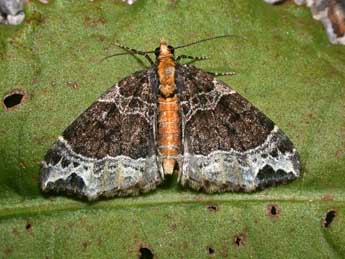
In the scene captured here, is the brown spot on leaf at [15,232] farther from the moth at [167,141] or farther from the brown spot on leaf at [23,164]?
the brown spot on leaf at [23,164]

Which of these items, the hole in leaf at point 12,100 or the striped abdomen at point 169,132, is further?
the striped abdomen at point 169,132

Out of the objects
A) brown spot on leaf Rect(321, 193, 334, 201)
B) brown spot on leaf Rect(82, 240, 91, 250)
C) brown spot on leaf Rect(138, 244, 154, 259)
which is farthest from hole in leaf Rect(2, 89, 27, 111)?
brown spot on leaf Rect(321, 193, 334, 201)

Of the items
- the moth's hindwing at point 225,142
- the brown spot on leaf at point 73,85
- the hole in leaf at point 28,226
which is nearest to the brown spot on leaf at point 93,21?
the brown spot on leaf at point 73,85

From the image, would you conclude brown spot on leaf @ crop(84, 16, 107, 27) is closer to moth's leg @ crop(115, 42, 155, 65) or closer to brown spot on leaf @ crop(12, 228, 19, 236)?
moth's leg @ crop(115, 42, 155, 65)

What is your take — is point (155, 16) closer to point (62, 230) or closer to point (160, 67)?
point (160, 67)

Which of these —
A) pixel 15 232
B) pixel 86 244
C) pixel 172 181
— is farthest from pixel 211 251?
pixel 15 232

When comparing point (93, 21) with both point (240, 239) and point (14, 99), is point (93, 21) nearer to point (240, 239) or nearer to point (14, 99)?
point (14, 99)

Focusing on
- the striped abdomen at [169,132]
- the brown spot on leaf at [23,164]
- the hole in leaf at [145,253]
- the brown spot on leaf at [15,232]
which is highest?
the striped abdomen at [169,132]
